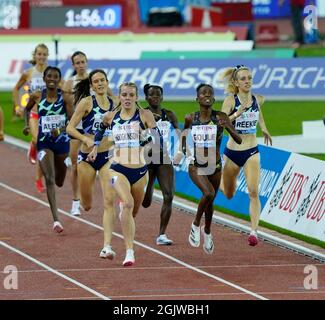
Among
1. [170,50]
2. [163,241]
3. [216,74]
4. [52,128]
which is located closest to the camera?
[163,241]

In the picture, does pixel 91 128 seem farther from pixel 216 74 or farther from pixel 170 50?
pixel 170 50

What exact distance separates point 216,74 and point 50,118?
667 inches

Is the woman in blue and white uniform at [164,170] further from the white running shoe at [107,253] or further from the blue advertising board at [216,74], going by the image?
the blue advertising board at [216,74]

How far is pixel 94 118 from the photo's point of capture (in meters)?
17.3

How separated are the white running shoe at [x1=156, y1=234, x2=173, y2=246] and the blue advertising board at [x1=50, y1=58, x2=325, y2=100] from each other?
17.4 m

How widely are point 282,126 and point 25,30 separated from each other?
13068mm

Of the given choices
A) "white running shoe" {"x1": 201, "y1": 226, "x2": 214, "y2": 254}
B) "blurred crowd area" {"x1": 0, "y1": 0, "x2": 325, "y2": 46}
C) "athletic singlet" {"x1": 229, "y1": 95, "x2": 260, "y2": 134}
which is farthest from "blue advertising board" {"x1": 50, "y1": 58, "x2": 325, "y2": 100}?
"white running shoe" {"x1": 201, "y1": 226, "x2": 214, "y2": 254}

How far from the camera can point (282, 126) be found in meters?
30.3

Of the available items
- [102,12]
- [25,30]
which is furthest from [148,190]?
[102,12]

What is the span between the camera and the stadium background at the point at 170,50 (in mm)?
33875

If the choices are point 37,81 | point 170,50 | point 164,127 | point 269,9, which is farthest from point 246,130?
point 269,9

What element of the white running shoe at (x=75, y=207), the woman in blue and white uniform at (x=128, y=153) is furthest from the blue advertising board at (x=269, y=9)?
the woman in blue and white uniform at (x=128, y=153)

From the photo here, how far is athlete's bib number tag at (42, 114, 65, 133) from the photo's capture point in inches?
728
